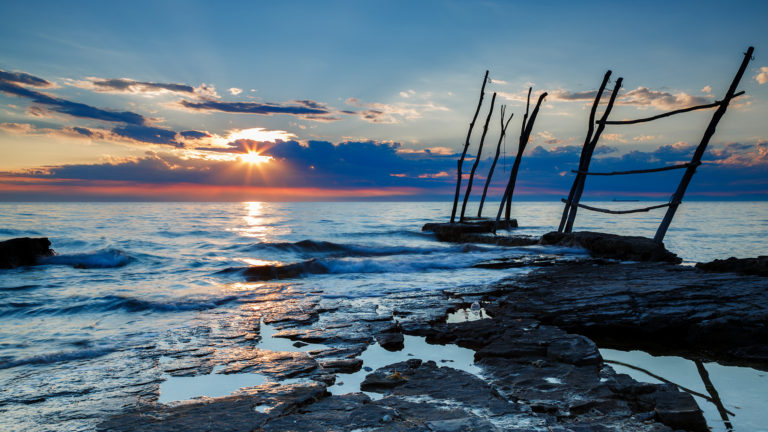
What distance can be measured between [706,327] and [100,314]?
→ 995cm

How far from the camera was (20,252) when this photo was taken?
536 inches

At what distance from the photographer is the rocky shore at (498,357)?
10.3 ft

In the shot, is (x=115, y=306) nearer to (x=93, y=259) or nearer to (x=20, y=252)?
(x=93, y=259)

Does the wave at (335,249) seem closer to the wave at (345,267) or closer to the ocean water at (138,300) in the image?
the ocean water at (138,300)

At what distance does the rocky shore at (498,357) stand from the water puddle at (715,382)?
32 cm

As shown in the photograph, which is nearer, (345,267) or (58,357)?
(58,357)

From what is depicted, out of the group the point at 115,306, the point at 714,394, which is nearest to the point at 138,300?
the point at 115,306

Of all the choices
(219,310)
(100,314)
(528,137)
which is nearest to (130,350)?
(219,310)

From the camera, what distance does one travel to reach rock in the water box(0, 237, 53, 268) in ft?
43.4

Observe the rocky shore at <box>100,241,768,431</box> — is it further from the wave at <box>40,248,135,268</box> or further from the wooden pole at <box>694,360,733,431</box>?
the wave at <box>40,248,135,268</box>

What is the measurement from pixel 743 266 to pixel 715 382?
5.63 metres

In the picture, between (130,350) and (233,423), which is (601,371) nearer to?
(233,423)

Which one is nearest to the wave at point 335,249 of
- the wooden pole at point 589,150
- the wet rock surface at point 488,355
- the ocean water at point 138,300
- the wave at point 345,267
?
the ocean water at point 138,300

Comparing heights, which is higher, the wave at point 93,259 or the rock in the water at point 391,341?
the rock in the water at point 391,341
